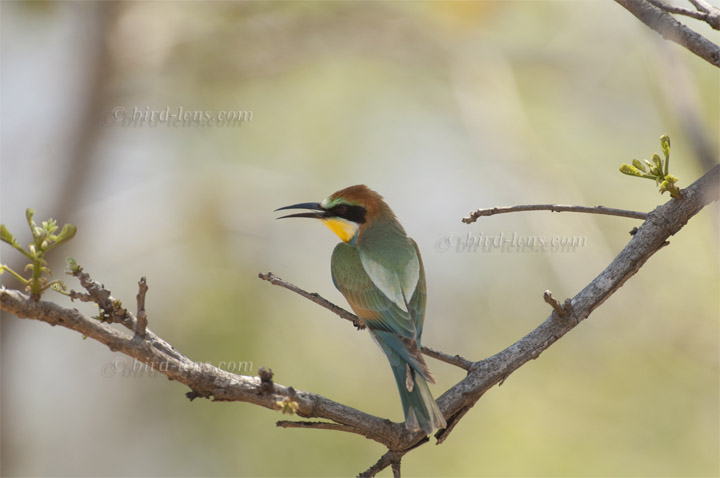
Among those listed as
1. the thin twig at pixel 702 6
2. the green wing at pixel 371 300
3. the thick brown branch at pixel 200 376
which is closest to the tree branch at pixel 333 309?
the thick brown branch at pixel 200 376

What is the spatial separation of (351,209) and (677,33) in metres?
1.85

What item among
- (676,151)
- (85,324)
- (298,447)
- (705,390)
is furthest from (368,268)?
(676,151)

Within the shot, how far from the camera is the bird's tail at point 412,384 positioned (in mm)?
1883

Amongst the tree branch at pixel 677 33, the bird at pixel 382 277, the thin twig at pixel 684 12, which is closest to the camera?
the thin twig at pixel 684 12

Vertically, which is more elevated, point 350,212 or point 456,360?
point 350,212

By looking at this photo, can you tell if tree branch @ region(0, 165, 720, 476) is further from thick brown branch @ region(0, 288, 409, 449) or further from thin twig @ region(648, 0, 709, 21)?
thin twig @ region(648, 0, 709, 21)

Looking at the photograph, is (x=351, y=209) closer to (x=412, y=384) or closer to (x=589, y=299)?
(x=412, y=384)

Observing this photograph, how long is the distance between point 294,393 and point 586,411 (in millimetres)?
4829

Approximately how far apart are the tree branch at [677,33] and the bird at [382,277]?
121 cm

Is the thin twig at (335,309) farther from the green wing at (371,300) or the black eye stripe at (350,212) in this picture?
the black eye stripe at (350,212)

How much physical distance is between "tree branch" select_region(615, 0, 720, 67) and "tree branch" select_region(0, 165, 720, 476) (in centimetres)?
34

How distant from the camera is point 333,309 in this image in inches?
89.6

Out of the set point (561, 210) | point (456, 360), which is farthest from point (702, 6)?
point (456, 360)

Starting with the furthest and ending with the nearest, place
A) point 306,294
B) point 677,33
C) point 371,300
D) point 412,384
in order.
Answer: point 371,300
point 412,384
point 306,294
point 677,33
